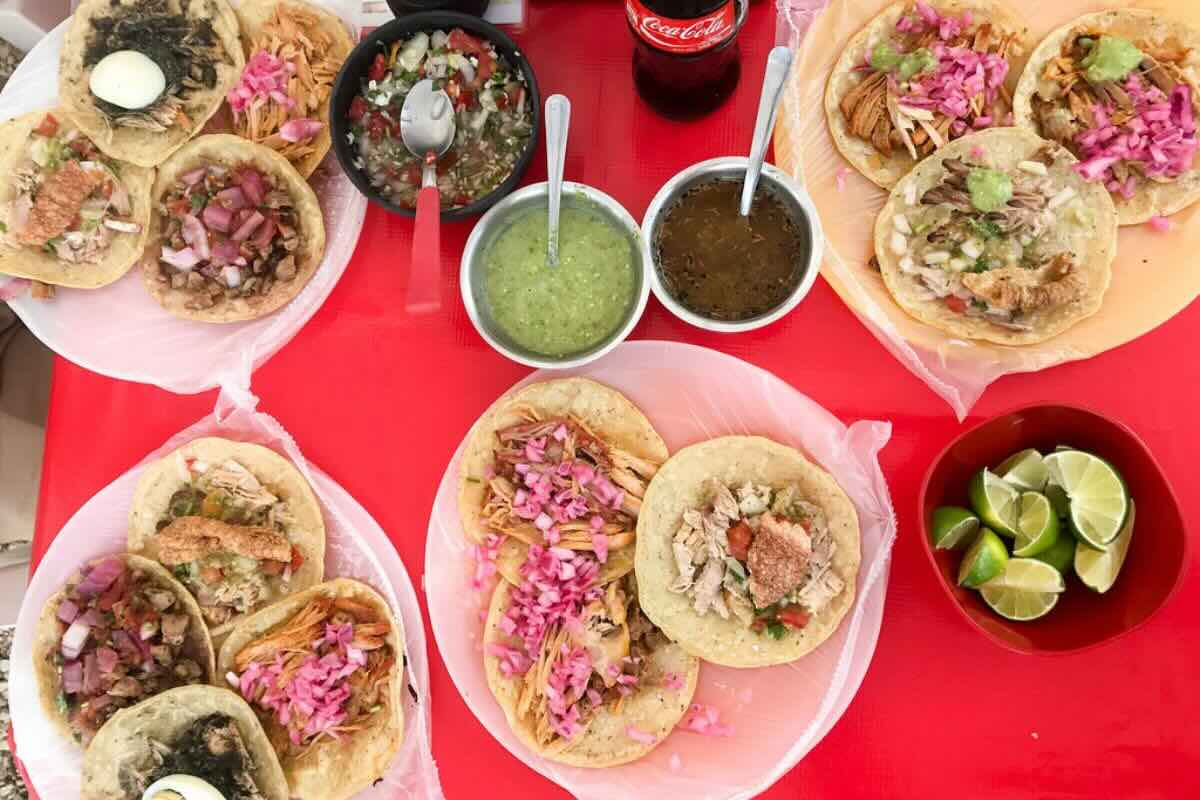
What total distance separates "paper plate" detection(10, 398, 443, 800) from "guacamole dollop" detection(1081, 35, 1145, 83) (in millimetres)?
2068

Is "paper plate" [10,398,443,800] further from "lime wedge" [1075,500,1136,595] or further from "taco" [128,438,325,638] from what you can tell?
"lime wedge" [1075,500,1136,595]

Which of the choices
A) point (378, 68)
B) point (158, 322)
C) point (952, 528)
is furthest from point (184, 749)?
point (952, 528)

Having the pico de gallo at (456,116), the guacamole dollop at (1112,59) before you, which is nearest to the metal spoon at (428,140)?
the pico de gallo at (456,116)

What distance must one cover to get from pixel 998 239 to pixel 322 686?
6.32 feet

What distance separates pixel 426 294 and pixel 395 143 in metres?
0.51

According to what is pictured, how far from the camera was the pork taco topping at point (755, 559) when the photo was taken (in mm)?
2004

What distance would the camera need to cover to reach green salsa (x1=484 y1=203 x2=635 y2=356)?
213 centimetres

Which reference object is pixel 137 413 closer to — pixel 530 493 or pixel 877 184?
pixel 530 493

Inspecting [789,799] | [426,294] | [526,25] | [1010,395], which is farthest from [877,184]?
[789,799]

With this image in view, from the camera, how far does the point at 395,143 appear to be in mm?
2195

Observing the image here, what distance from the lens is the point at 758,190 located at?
2094 millimetres

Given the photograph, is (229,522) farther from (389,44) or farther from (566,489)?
(389,44)

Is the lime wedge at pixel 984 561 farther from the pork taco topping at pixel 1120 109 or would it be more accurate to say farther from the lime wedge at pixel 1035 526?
the pork taco topping at pixel 1120 109

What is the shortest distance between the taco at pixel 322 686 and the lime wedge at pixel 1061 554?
1491 mm
